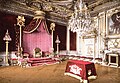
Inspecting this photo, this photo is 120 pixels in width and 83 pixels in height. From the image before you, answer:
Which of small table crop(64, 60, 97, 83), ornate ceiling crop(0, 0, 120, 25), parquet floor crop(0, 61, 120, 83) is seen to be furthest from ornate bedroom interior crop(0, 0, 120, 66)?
small table crop(64, 60, 97, 83)

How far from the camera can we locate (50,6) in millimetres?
8320

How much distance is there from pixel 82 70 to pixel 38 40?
4.71m

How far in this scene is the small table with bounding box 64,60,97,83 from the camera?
3904 mm

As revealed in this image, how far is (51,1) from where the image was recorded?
307 inches

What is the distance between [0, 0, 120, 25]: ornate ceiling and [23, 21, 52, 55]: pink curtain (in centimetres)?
113

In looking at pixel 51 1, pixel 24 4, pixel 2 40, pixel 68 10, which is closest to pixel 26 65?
pixel 2 40

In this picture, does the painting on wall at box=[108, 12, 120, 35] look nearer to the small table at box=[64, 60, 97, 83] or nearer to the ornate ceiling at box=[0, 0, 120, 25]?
the ornate ceiling at box=[0, 0, 120, 25]

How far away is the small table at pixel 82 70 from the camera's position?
3904mm

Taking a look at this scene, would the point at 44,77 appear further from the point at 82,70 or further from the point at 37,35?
the point at 37,35

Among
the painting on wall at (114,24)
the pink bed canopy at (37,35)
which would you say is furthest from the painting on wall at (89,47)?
the pink bed canopy at (37,35)

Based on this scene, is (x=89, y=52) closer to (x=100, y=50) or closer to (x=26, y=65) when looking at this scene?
(x=100, y=50)

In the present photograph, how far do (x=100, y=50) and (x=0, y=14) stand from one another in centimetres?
643

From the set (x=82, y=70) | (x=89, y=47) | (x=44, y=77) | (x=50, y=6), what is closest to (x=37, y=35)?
(x=50, y=6)

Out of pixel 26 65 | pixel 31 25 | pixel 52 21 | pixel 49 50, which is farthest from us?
pixel 52 21
